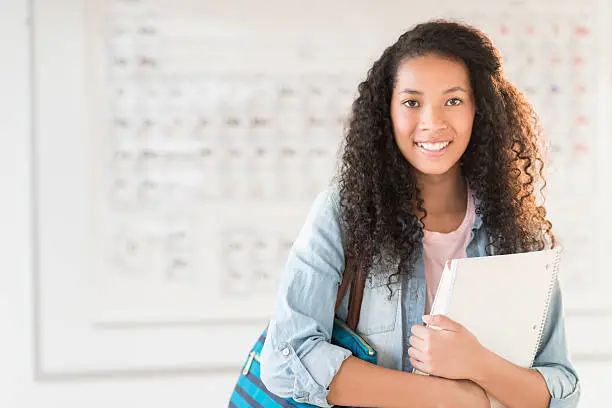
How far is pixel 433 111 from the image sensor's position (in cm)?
124

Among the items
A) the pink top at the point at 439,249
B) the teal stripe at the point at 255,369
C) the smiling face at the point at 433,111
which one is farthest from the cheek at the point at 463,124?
the teal stripe at the point at 255,369

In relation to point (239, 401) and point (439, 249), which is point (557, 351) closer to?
point (439, 249)

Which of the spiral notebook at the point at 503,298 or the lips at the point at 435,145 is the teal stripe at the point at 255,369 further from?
the lips at the point at 435,145

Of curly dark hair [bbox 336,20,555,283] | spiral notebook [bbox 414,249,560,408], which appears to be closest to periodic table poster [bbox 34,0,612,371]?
curly dark hair [bbox 336,20,555,283]

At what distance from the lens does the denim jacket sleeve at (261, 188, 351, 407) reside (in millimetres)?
1175

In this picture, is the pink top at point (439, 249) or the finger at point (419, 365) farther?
the pink top at point (439, 249)

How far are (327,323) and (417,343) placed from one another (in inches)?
5.6

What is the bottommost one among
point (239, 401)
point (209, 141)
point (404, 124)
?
point (239, 401)

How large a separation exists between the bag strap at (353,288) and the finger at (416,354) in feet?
0.33

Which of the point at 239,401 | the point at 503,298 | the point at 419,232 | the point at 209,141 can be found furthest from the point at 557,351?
the point at 209,141

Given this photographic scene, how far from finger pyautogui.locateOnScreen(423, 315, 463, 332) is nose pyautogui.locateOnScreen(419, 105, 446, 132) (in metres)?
0.30

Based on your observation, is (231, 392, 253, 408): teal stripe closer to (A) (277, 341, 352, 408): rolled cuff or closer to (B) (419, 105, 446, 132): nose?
(A) (277, 341, 352, 408): rolled cuff

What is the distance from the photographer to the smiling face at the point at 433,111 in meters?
1.24

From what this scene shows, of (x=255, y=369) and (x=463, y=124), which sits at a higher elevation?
(x=463, y=124)
